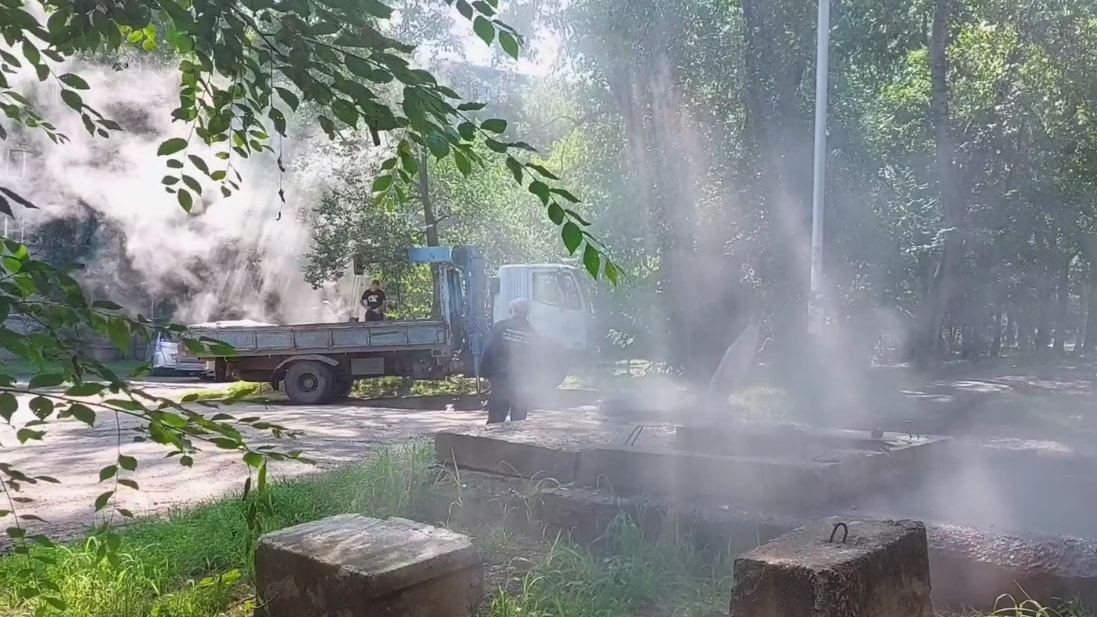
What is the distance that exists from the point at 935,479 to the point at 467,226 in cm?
1777

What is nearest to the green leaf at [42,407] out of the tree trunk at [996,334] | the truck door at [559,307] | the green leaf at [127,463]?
the green leaf at [127,463]

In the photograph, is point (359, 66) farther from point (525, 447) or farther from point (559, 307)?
point (559, 307)

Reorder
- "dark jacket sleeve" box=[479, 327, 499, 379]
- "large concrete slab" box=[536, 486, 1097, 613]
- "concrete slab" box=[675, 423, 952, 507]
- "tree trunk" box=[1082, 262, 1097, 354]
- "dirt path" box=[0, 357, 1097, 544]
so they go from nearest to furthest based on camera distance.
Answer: "large concrete slab" box=[536, 486, 1097, 613] < "concrete slab" box=[675, 423, 952, 507] < "dirt path" box=[0, 357, 1097, 544] < "dark jacket sleeve" box=[479, 327, 499, 379] < "tree trunk" box=[1082, 262, 1097, 354]

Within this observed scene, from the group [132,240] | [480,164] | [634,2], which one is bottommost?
[480,164]

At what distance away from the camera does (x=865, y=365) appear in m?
16.0

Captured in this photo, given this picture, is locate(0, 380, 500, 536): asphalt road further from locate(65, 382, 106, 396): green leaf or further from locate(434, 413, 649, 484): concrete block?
locate(65, 382, 106, 396): green leaf

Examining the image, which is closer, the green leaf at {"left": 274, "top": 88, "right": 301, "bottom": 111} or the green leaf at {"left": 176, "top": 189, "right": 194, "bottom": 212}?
the green leaf at {"left": 274, "top": 88, "right": 301, "bottom": 111}

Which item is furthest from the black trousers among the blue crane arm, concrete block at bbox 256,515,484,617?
concrete block at bbox 256,515,484,617

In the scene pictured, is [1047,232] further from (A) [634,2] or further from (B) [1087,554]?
(B) [1087,554]

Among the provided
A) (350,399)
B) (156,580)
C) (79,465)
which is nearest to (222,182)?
(156,580)

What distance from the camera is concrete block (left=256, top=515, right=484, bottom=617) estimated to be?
3252 mm

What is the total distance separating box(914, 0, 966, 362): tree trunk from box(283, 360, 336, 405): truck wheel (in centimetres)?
1006

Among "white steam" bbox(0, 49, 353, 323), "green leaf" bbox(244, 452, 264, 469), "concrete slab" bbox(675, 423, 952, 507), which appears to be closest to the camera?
"green leaf" bbox(244, 452, 264, 469)

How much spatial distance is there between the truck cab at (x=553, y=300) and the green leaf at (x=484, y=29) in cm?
1373
